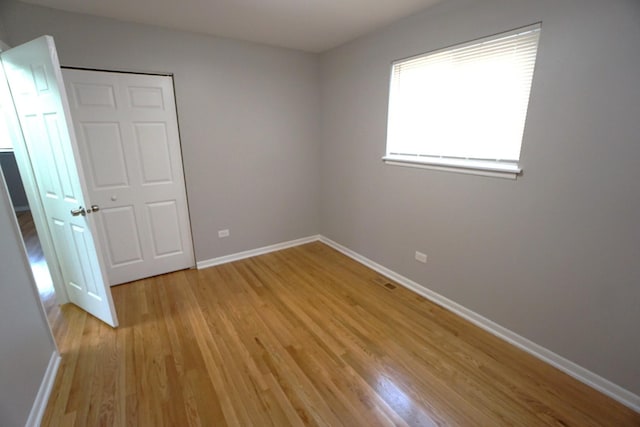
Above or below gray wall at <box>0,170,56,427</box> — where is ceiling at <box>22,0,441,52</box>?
above

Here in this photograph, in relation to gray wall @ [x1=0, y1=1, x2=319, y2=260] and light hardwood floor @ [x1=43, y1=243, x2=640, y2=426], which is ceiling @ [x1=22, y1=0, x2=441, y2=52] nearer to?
gray wall @ [x1=0, y1=1, x2=319, y2=260]

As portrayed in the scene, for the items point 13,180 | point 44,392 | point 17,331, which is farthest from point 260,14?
point 13,180

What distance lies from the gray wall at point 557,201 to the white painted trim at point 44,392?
2.83 metres

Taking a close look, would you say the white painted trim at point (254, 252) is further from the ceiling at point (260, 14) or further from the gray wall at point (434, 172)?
the ceiling at point (260, 14)

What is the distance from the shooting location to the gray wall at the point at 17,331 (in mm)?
1347

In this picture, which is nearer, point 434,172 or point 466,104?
point 466,104

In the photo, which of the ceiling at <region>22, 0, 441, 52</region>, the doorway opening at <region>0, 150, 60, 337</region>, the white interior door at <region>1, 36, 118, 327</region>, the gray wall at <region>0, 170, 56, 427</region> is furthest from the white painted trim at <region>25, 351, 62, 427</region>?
the ceiling at <region>22, 0, 441, 52</region>

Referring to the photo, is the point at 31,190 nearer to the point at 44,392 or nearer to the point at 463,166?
the point at 44,392

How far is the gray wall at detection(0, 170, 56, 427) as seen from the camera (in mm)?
1347

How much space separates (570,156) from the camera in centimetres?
165

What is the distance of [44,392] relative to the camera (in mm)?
1639

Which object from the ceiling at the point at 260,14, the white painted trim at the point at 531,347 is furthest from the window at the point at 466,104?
the white painted trim at the point at 531,347

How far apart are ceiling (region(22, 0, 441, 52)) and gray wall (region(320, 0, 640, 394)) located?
0.27 m

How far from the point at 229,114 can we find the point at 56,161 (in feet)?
5.26
